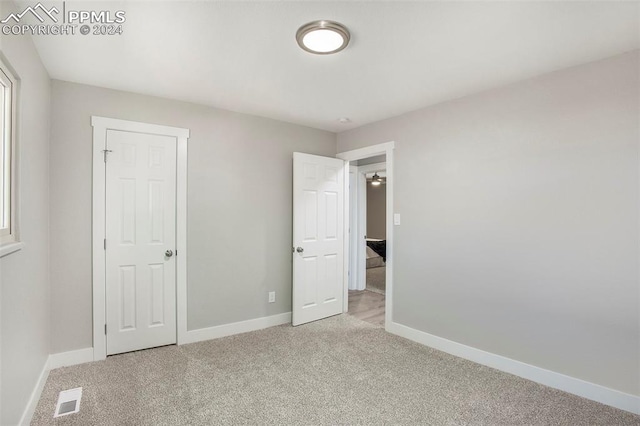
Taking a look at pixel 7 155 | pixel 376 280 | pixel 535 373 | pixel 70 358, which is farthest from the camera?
pixel 376 280

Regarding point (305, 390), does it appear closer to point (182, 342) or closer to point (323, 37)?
point (182, 342)

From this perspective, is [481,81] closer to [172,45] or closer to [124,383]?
[172,45]

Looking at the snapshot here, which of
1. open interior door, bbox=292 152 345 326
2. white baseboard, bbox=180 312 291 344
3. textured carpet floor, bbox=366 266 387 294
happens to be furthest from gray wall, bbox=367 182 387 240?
white baseboard, bbox=180 312 291 344

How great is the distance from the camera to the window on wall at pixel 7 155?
5.47 ft

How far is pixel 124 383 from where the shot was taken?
93.3 inches

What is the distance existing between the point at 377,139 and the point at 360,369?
2.47 metres

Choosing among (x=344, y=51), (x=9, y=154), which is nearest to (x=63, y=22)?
(x=9, y=154)

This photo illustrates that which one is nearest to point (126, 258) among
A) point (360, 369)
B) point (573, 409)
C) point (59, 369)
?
point (59, 369)

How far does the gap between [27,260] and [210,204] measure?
60.8 inches

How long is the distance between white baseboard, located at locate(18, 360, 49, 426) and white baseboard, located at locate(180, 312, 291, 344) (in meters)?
1.02

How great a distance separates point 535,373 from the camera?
2449 millimetres

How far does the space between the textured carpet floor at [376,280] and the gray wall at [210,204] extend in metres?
2.17

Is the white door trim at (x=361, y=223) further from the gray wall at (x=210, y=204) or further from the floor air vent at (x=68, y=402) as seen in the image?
the floor air vent at (x=68, y=402)

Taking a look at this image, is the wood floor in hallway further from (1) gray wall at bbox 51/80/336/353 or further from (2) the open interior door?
(1) gray wall at bbox 51/80/336/353
